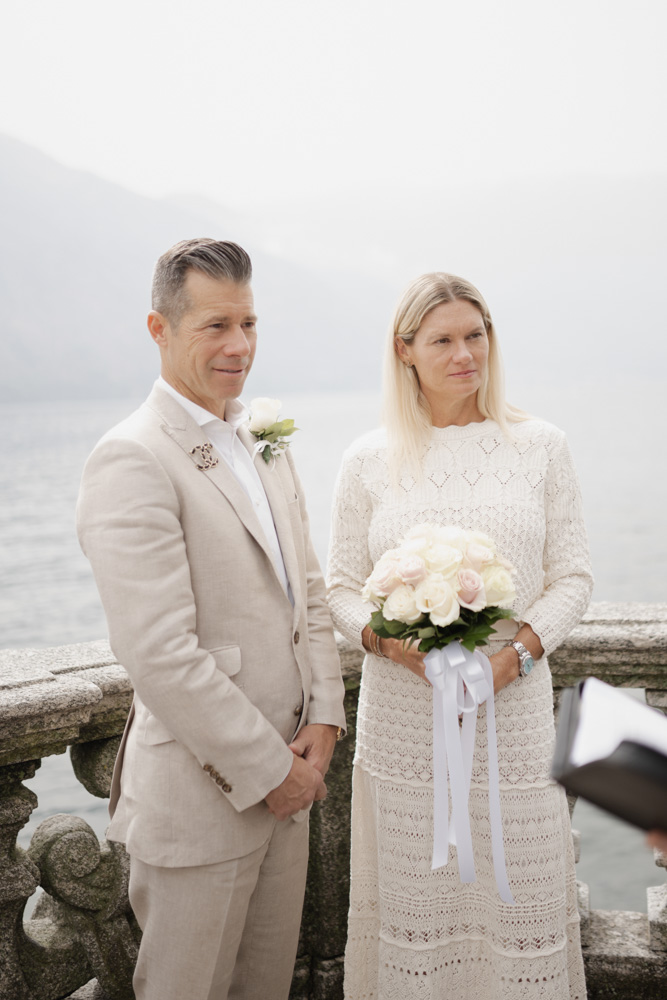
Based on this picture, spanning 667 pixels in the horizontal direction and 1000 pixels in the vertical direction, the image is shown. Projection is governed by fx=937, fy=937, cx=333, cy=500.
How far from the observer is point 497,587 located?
227 cm

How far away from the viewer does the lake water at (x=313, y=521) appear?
6.74 meters

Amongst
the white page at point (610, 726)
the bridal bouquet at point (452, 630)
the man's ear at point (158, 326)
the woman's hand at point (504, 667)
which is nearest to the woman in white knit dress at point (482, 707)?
the woman's hand at point (504, 667)

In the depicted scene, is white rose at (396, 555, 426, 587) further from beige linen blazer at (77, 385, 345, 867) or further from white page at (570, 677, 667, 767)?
white page at (570, 677, 667, 767)

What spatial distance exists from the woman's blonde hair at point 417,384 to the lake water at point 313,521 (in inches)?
13.0

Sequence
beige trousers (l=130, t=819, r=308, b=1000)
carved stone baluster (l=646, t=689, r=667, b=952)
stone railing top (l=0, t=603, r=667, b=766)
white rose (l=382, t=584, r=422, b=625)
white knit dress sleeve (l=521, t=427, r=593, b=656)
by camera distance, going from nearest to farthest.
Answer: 1. beige trousers (l=130, t=819, r=308, b=1000)
2. white rose (l=382, t=584, r=422, b=625)
3. stone railing top (l=0, t=603, r=667, b=766)
4. white knit dress sleeve (l=521, t=427, r=593, b=656)
5. carved stone baluster (l=646, t=689, r=667, b=952)

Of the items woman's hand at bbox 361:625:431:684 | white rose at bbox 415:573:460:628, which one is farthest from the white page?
woman's hand at bbox 361:625:431:684

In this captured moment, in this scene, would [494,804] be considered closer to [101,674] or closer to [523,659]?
[523,659]

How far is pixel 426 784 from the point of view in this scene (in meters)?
2.64

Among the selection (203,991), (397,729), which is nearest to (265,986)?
(203,991)

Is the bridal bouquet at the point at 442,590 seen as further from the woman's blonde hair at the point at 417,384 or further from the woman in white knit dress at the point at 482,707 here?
the woman's blonde hair at the point at 417,384

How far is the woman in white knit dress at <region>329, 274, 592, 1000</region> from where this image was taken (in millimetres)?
2576

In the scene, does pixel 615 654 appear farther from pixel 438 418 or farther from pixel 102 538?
pixel 102 538

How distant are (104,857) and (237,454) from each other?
1212 mm

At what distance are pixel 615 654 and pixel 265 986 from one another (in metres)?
1.48
